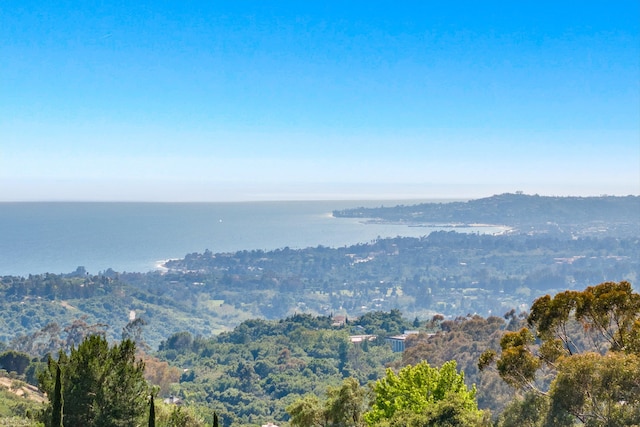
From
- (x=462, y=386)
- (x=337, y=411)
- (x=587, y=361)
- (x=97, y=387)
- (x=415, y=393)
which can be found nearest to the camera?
(x=587, y=361)

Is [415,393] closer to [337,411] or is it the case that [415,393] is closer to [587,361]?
[337,411]

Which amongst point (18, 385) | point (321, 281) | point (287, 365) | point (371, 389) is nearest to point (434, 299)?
point (321, 281)

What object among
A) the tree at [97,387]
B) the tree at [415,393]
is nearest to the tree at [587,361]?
the tree at [415,393]

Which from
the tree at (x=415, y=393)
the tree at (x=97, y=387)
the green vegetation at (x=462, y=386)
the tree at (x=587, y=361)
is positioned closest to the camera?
the tree at (x=587, y=361)

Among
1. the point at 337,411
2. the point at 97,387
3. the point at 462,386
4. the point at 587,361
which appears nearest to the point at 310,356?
the point at 337,411

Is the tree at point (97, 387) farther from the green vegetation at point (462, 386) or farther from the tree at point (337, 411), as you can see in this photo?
the tree at point (337, 411)

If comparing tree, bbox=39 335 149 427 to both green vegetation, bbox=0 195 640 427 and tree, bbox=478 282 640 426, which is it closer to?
green vegetation, bbox=0 195 640 427

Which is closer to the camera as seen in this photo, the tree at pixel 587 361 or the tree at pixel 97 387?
the tree at pixel 587 361

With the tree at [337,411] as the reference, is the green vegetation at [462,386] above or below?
above
